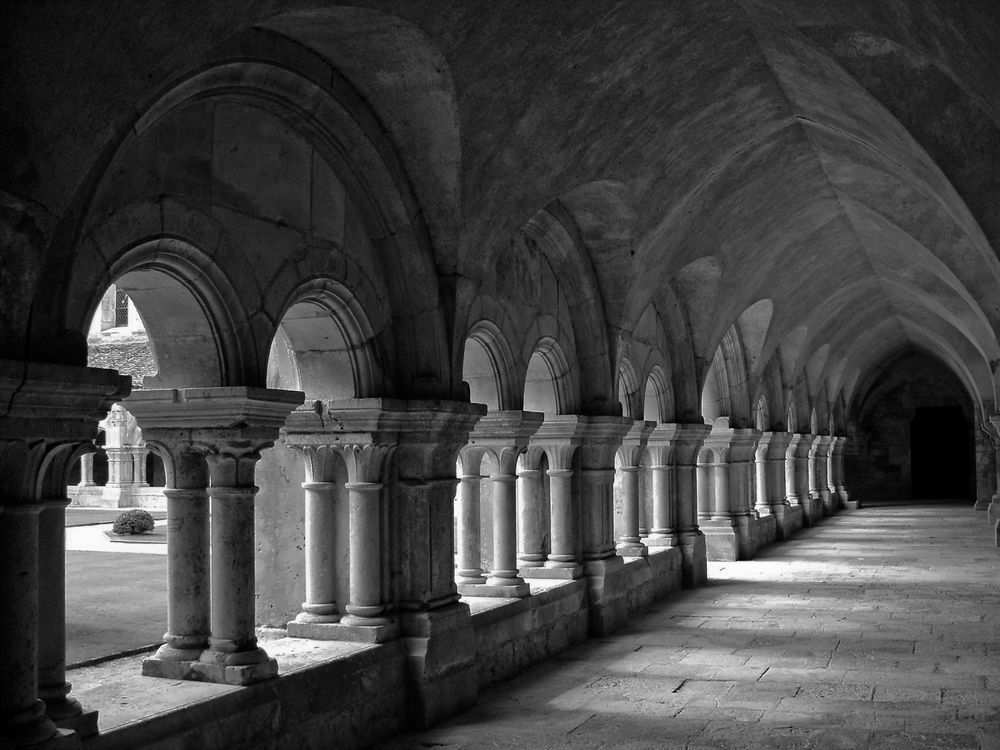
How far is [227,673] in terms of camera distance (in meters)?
4.62

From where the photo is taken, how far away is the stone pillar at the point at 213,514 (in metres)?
4.68

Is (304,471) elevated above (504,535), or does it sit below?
above

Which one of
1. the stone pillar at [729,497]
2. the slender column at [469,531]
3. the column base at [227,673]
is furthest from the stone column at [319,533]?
the stone pillar at [729,497]

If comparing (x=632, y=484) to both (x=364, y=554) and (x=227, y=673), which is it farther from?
(x=227, y=673)

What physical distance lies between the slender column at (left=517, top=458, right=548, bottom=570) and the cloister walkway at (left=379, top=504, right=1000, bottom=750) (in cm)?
78

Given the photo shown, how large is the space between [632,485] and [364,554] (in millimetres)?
4912

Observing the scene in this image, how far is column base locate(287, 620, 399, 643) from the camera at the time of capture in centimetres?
574

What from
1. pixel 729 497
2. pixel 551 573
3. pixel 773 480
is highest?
pixel 773 480

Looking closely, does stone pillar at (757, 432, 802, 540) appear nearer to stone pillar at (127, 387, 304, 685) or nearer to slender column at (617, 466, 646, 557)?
slender column at (617, 466, 646, 557)

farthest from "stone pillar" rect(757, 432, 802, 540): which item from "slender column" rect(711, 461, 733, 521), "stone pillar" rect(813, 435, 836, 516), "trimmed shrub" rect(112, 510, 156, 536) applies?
"trimmed shrub" rect(112, 510, 156, 536)

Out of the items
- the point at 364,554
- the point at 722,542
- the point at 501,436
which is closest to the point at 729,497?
the point at 722,542

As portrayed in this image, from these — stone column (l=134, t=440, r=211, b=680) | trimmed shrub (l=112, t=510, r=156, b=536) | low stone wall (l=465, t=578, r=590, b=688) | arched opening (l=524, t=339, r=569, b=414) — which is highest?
arched opening (l=524, t=339, r=569, b=414)

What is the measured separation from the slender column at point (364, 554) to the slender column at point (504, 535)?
1.65 metres

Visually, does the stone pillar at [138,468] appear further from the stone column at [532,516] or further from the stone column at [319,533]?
the stone column at [319,533]
